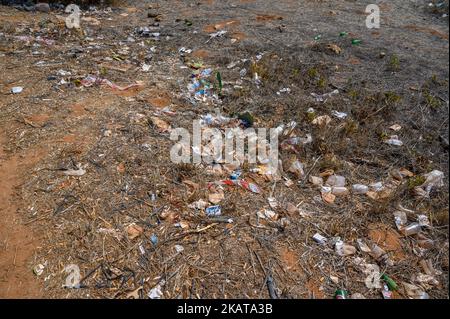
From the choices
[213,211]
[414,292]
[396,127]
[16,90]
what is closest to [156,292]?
[213,211]

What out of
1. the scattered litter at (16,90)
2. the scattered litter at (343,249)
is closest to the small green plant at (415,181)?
the scattered litter at (343,249)

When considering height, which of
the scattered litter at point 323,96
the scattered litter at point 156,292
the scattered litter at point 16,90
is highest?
the scattered litter at point 16,90

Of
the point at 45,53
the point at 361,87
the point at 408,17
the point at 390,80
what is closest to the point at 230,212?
the point at 361,87

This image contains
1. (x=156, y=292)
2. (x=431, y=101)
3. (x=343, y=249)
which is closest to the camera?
(x=156, y=292)

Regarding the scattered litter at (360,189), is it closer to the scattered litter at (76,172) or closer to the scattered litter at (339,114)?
the scattered litter at (339,114)

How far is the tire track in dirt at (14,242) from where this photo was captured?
2.07m

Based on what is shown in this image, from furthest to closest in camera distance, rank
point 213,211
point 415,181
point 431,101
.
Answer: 1. point 431,101
2. point 415,181
3. point 213,211

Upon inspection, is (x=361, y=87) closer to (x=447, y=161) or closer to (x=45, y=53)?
(x=447, y=161)

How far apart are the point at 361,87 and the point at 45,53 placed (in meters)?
4.62

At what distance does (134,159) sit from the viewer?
2990 mm

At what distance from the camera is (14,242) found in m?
2.29

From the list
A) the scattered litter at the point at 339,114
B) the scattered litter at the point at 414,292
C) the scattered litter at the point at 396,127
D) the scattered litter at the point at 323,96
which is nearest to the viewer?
the scattered litter at the point at 414,292

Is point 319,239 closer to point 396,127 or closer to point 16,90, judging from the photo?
point 396,127

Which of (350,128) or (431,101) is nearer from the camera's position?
(350,128)
